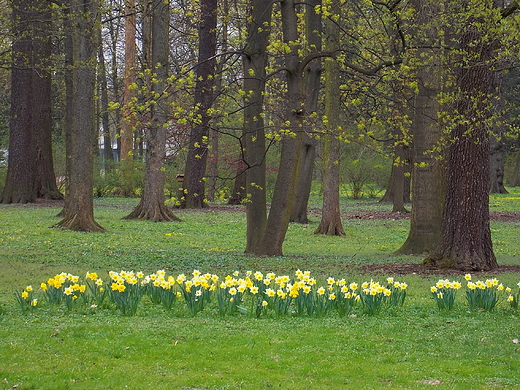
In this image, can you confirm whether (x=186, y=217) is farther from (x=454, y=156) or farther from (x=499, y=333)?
(x=499, y=333)

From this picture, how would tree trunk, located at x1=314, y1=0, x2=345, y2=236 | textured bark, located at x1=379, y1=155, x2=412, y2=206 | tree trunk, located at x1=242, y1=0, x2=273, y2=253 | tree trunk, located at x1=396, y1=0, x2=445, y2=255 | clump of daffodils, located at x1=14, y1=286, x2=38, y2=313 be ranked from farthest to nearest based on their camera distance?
textured bark, located at x1=379, y1=155, x2=412, y2=206, tree trunk, located at x1=314, y1=0, x2=345, y2=236, tree trunk, located at x1=396, y1=0, x2=445, y2=255, tree trunk, located at x1=242, y1=0, x2=273, y2=253, clump of daffodils, located at x1=14, y1=286, x2=38, y2=313

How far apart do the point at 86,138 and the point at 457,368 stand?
14510 millimetres

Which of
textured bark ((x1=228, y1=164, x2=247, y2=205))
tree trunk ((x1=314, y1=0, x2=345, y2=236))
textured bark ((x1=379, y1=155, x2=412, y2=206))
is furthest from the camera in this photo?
textured bark ((x1=228, y1=164, x2=247, y2=205))

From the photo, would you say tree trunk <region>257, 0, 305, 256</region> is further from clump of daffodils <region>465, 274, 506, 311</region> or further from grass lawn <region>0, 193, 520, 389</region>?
clump of daffodils <region>465, 274, 506, 311</region>

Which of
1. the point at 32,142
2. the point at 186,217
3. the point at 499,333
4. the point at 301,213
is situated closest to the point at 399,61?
the point at 499,333

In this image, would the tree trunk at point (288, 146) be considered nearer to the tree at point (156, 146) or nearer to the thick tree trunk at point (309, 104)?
the thick tree trunk at point (309, 104)

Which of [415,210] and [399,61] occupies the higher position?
[399,61]

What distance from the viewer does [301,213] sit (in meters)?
24.6

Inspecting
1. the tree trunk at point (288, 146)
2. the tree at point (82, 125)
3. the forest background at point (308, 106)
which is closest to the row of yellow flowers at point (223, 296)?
the forest background at point (308, 106)

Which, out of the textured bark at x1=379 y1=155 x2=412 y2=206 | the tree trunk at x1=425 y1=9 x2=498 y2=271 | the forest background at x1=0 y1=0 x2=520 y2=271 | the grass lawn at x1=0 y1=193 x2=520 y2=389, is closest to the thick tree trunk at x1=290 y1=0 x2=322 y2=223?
the forest background at x1=0 y1=0 x2=520 y2=271

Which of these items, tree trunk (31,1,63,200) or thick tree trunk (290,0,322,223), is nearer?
thick tree trunk (290,0,322,223)

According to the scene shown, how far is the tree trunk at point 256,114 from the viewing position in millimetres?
14914

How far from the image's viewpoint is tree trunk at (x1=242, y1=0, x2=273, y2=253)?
14.9 m

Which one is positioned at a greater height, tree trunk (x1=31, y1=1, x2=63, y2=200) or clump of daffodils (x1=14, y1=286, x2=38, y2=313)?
tree trunk (x1=31, y1=1, x2=63, y2=200)
